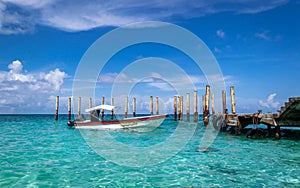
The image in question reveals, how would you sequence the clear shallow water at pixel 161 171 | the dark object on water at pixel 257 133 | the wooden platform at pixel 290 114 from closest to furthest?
the clear shallow water at pixel 161 171 → the wooden platform at pixel 290 114 → the dark object on water at pixel 257 133

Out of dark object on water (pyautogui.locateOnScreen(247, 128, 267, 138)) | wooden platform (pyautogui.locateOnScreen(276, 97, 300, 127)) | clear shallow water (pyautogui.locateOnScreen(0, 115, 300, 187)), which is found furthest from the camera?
dark object on water (pyautogui.locateOnScreen(247, 128, 267, 138))

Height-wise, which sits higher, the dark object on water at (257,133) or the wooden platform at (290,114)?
the wooden platform at (290,114)

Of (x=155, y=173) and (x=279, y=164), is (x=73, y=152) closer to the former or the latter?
(x=155, y=173)

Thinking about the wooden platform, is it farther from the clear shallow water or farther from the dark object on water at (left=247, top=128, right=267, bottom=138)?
the clear shallow water

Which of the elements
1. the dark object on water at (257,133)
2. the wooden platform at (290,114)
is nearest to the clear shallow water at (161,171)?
the wooden platform at (290,114)

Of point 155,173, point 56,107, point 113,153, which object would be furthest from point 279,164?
point 56,107

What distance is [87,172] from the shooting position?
970 centimetres

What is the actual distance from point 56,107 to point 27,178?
1555 inches

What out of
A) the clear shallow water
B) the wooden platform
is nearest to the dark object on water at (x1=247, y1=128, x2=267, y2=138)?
the wooden platform

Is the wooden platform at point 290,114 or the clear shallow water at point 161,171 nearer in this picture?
the clear shallow water at point 161,171

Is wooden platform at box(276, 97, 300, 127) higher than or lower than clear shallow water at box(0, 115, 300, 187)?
higher

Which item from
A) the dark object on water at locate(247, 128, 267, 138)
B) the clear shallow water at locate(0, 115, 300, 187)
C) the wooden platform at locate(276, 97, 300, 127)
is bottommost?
the clear shallow water at locate(0, 115, 300, 187)

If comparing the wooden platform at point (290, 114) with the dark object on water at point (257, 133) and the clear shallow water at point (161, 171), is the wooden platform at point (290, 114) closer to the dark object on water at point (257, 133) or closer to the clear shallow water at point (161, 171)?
the dark object on water at point (257, 133)

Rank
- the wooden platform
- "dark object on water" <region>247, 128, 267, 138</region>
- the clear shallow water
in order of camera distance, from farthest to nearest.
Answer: "dark object on water" <region>247, 128, 267, 138</region> → the wooden platform → the clear shallow water
